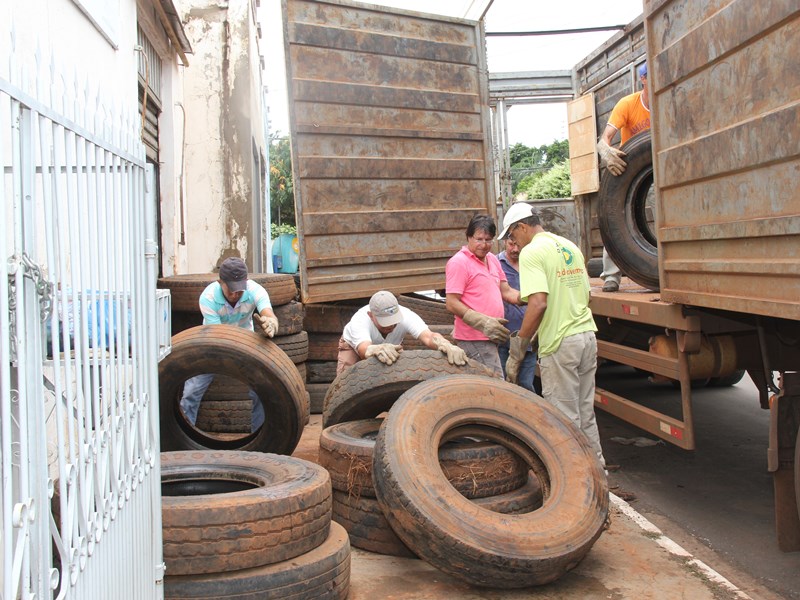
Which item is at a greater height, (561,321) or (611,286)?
(611,286)

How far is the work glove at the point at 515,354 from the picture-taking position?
613cm

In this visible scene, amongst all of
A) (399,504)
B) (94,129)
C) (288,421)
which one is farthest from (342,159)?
(94,129)

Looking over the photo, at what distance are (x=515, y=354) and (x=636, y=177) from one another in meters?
1.80

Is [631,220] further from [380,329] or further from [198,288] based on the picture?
[198,288]

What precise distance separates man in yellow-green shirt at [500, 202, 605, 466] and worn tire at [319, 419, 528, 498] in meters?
1.06

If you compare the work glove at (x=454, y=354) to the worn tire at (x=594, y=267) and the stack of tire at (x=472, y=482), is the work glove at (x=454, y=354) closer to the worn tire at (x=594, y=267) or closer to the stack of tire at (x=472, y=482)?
the stack of tire at (x=472, y=482)

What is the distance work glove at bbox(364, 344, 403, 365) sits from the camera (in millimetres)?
5070

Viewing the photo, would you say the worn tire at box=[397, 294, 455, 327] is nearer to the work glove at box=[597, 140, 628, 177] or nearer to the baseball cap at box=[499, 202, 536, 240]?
the work glove at box=[597, 140, 628, 177]

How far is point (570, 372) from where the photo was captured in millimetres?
5695

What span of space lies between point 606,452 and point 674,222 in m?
2.74

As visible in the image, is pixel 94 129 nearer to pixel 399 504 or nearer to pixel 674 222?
pixel 399 504

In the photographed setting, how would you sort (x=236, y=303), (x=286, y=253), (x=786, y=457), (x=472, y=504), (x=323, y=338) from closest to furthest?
(x=472, y=504) → (x=786, y=457) → (x=236, y=303) → (x=323, y=338) → (x=286, y=253)

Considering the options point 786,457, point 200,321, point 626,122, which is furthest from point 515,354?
point 200,321

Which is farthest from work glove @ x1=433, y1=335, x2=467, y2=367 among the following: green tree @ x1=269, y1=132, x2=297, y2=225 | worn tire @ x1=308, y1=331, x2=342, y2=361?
green tree @ x1=269, y1=132, x2=297, y2=225
